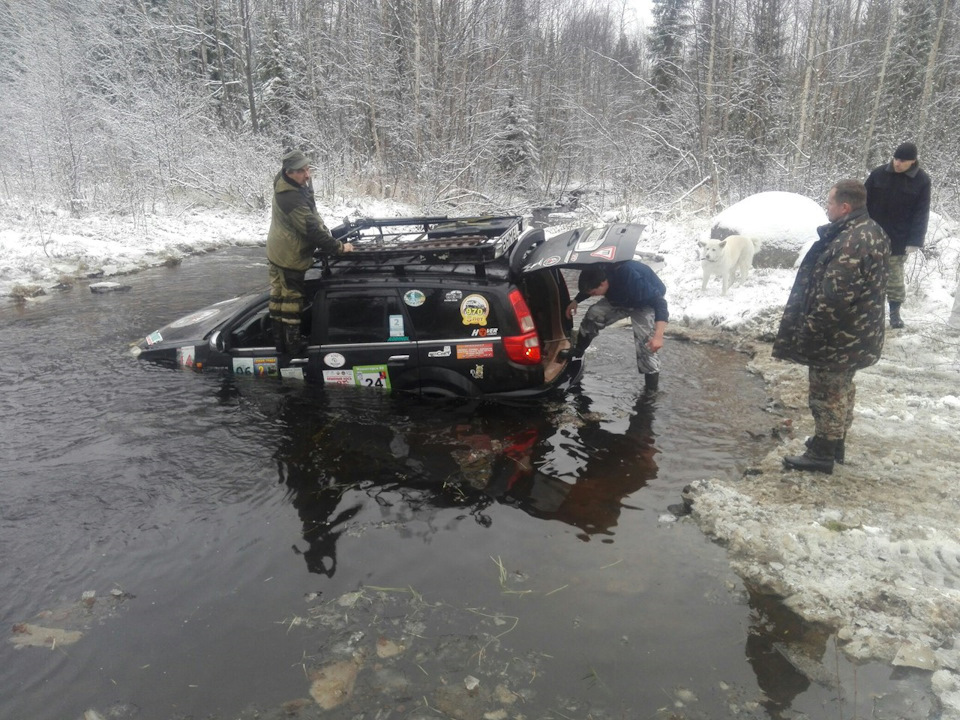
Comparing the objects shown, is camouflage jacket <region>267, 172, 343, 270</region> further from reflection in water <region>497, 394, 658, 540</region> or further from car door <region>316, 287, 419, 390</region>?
reflection in water <region>497, 394, 658, 540</region>

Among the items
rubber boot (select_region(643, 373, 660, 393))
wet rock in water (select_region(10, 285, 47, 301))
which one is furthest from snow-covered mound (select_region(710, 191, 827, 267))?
wet rock in water (select_region(10, 285, 47, 301))

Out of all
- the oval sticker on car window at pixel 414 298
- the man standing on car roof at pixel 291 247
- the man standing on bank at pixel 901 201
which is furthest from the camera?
the man standing on bank at pixel 901 201

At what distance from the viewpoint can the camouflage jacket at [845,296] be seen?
172 inches

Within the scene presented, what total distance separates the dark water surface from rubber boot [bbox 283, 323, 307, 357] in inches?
18.4

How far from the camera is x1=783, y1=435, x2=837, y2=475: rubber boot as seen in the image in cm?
480

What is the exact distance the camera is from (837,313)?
4.48 metres

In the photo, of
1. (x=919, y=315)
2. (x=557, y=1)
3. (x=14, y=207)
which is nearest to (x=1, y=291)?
(x=14, y=207)

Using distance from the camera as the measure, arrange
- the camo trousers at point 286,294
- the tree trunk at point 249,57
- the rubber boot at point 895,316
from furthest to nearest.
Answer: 1. the tree trunk at point 249,57
2. the rubber boot at point 895,316
3. the camo trousers at point 286,294

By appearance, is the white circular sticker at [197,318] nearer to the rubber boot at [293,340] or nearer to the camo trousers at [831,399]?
the rubber boot at [293,340]

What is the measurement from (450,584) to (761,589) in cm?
191

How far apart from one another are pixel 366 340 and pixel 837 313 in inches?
158

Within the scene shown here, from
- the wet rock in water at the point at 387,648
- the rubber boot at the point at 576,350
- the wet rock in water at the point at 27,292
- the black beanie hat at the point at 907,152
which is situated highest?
the black beanie hat at the point at 907,152

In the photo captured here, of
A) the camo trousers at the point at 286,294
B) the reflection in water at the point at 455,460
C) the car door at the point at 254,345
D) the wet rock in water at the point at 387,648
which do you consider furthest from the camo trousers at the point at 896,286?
the wet rock in water at the point at 387,648

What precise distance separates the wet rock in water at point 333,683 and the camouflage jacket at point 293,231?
3830 millimetres
